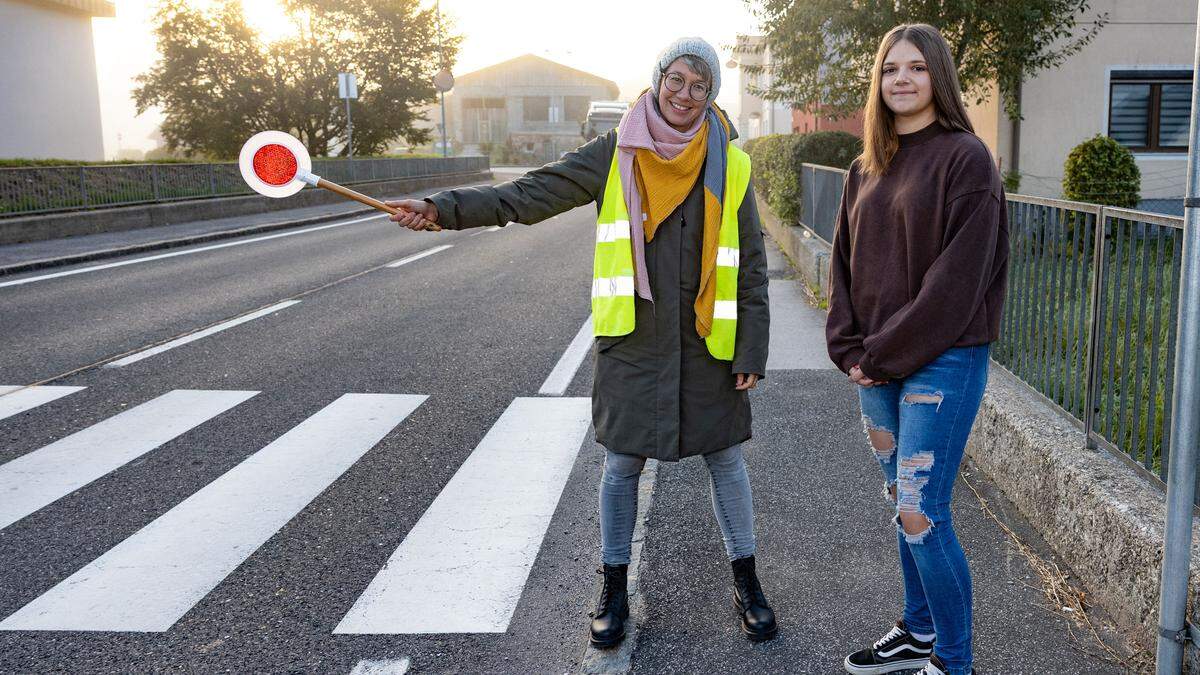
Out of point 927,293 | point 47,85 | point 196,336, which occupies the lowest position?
point 196,336

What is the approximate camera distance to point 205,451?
18.5ft

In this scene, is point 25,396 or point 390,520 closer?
point 390,520

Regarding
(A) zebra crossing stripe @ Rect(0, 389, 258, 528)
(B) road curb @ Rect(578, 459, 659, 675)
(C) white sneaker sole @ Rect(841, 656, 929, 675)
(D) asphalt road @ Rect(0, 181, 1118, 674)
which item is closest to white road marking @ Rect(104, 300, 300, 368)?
(D) asphalt road @ Rect(0, 181, 1118, 674)

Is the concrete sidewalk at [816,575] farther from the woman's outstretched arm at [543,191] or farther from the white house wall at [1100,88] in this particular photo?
the white house wall at [1100,88]

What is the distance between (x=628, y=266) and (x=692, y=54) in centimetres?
69

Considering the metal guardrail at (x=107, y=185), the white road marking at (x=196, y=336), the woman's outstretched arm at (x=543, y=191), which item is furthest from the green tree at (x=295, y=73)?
the woman's outstretched arm at (x=543, y=191)

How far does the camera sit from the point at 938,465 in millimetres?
2852

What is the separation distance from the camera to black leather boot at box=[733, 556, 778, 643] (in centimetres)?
337

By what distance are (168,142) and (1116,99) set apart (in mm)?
38005

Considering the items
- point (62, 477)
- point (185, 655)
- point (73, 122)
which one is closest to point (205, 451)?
point (62, 477)

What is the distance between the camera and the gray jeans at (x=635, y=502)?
3.46 metres

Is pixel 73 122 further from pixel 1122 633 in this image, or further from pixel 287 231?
pixel 1122 633

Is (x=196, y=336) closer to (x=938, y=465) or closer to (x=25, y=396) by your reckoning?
(x=25, y=396)

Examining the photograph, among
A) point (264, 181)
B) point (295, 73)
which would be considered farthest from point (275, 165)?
point (295, 73)
